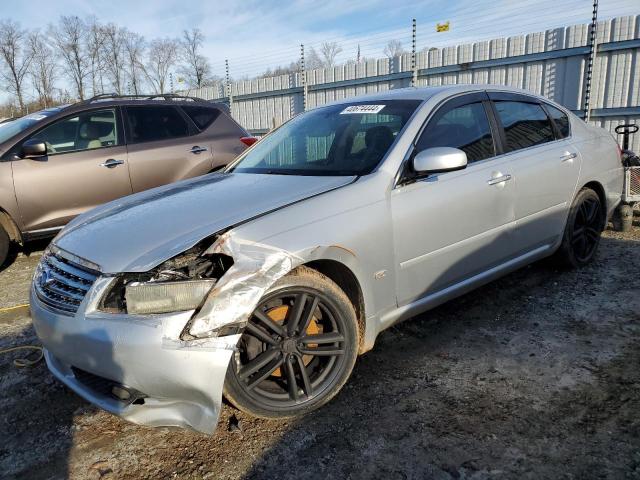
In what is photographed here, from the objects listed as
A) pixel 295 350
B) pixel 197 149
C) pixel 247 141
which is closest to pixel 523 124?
pixel 295 350

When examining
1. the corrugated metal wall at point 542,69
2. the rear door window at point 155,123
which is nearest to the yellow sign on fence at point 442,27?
the corrugated metal wall at point 542,69

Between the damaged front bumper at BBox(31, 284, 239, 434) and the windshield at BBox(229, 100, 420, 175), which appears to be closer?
the damaged front bumper at BBox(31, 284, 239, 434)

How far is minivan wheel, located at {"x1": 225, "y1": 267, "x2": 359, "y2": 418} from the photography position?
2307 mm

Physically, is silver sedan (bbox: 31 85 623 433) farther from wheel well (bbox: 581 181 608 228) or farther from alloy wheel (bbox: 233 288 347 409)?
wheel well (bbox: 581 181 608 228)

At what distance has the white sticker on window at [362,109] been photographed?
3.36 m

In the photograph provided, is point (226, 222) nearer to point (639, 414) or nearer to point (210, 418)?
point (210, 418)

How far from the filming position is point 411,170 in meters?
2.90

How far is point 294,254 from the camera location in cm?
232

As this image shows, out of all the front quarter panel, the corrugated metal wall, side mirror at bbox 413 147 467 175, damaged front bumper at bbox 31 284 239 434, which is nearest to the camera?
damaged front bumper at bbox 31 284 239 434

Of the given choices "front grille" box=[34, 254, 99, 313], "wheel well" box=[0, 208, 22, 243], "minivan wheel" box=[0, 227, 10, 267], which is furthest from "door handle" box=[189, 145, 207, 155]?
"front grille" box=[34, 254, 99, 313]

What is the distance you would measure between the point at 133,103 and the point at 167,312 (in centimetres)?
457

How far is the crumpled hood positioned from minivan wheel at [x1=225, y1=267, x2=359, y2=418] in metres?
0.43

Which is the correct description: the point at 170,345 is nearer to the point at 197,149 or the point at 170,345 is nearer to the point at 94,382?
the point at 94,382

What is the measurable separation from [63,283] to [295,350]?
1.16 metres
